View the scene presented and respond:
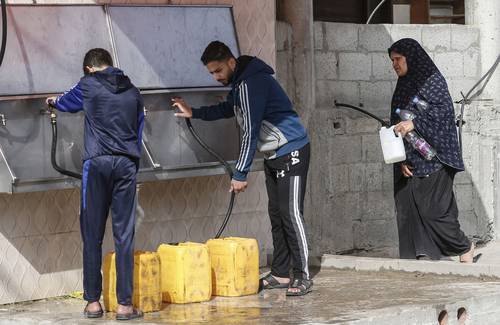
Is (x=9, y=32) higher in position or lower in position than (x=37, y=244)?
higher

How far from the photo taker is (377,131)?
12836 mm

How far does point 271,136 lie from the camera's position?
962 centimetres

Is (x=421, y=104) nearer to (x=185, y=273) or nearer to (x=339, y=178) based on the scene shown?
(x=339, y=178)

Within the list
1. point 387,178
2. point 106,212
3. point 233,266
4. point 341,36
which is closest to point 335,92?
point 341,36

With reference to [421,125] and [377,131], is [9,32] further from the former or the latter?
[377,131]

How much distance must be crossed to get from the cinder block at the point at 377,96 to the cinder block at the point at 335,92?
10 centimetres

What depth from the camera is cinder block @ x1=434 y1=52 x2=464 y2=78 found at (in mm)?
13555

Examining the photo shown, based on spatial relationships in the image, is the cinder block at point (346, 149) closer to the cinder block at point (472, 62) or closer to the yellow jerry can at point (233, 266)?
the cinder block at point (472, 62)

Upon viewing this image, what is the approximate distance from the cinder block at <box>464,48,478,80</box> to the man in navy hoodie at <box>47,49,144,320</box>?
593 cm

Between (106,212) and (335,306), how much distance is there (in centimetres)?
173

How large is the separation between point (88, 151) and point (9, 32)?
1234 millimetres

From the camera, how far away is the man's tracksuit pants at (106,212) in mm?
8500

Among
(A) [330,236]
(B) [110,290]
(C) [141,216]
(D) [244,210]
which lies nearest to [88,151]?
(B) [110,290]

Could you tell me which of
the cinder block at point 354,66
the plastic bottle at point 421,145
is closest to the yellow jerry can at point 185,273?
the plastic bottle at point 421,145
